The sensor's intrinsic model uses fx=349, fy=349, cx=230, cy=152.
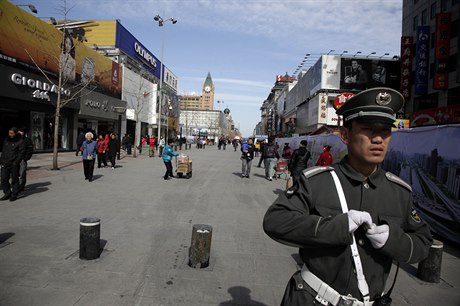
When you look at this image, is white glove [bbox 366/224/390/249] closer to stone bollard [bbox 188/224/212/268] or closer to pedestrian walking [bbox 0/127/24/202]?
stone bollard [bbox 188/224/212/268]

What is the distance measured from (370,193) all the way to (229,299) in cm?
272

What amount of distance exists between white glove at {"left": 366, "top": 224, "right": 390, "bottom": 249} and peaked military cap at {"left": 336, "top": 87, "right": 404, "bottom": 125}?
0.55 m

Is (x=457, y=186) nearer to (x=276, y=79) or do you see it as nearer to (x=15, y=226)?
(x=15, y=226)

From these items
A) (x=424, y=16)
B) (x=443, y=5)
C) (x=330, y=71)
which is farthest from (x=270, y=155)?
(x=330, y=71)

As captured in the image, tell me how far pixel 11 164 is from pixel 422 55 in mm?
36995

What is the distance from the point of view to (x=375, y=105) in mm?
1864

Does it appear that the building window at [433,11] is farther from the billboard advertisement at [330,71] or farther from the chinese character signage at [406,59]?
the billboard advertisement at [330,71]

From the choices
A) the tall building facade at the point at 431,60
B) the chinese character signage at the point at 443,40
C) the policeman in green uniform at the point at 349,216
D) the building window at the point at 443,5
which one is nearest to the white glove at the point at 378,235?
the policeman in green uniform at the point at 349,216

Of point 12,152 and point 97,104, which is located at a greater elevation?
point 97,104

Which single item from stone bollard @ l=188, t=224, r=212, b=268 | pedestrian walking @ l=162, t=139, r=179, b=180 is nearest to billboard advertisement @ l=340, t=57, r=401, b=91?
pedestrian walking @ l=162, t=139, r=179, b=180

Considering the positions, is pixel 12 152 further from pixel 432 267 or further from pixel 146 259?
pixel 432 267

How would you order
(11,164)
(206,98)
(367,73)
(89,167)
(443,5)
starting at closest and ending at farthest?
1. (11,164)
2. (89,167)
3. (443,5)
4. (367,73)
5. (206,98)

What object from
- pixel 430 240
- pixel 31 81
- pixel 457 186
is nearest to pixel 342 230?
pixel 430 240

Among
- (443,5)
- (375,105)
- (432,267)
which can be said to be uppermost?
(443,5)
